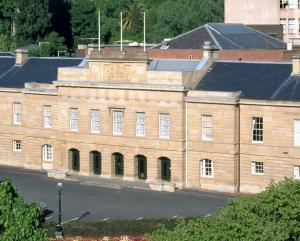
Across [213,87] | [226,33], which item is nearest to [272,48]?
[226,33]

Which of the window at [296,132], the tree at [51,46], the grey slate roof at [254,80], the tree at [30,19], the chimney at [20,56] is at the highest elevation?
the tree at [30,19]

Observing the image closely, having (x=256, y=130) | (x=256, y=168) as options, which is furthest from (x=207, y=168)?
(x=256, y=130)

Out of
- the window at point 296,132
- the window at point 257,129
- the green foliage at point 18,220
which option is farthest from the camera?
the window at point 257,129

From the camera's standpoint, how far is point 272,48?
291ft

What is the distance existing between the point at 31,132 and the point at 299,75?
67.3ft

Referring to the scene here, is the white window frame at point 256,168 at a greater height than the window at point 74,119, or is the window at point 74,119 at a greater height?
the window at point 74,119

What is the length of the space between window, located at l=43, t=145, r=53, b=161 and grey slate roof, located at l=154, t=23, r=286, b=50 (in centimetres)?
1727

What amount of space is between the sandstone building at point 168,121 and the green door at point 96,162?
65 mm

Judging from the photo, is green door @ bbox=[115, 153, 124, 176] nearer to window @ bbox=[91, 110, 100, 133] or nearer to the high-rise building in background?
window @ bbox=[91, 110, 100, 133]

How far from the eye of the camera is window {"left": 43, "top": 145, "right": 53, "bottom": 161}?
2987 inches

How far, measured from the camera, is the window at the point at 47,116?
75812mm

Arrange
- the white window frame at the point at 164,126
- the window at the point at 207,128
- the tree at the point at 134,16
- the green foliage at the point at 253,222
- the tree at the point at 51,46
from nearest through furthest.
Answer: the green foliage at the point at 253,222, the window at the point at 207,128, the white window frame at the point at 164,126, the tree at the point at 51,46, the tree at the point at 134,16

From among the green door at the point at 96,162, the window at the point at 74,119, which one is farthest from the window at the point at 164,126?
the window at the point at 74,119

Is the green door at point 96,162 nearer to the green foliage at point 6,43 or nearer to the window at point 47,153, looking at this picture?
the window at point 47,153
